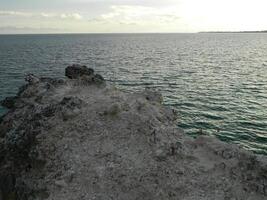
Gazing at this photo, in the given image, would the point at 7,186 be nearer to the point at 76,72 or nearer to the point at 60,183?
the point at 60,183

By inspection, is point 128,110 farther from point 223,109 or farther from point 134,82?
point 134,82

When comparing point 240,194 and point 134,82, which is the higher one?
point 240,194

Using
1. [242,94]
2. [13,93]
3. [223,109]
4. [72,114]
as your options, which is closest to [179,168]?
[72,114]

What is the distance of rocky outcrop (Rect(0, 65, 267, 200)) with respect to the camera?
15742mm

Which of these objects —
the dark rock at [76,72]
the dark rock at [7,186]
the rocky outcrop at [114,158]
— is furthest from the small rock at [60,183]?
the dark rock at [76,72]

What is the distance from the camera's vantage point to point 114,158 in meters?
17.7

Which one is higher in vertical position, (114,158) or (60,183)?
(114,158)

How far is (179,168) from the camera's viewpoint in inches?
667

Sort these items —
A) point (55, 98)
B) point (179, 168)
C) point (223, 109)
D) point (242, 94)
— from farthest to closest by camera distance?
point (242, 94) < point (223, 109) < point (55, 98) < point (179, 168)

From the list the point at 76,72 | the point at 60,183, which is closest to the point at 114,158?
the point at 60,183

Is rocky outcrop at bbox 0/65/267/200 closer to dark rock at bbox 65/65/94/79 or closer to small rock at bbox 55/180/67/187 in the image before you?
small rock at bbox 55/180/67/187

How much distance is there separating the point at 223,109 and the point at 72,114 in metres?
22.7

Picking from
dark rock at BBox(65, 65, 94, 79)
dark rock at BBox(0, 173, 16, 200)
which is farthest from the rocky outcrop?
dark rock at BBox(65, 65, 94, 79)

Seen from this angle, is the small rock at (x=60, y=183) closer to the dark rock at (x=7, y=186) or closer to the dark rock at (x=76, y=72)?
the dark rock at (x=7, y=186)
